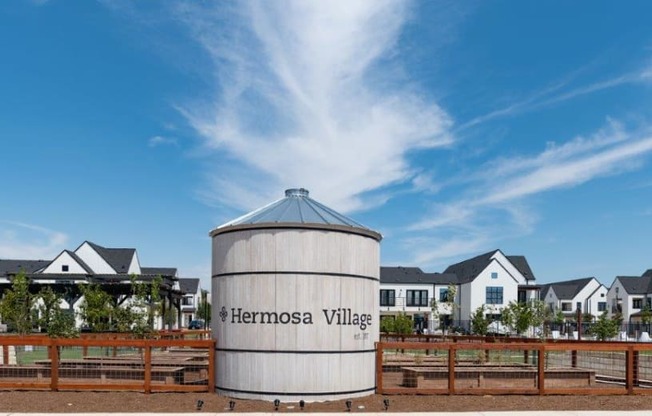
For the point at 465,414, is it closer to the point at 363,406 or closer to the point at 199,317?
the point at 363,406

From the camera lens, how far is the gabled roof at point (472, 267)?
73.1 meters

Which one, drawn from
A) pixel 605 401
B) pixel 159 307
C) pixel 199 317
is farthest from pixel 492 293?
pixel 605 401

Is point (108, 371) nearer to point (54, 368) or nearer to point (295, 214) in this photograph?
point (54, 368)

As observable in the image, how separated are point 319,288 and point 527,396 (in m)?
5.81

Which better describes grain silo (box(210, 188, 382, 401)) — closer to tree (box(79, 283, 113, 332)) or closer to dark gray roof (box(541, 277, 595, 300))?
tree (box(79, 283, 113, 332))

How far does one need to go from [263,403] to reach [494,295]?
6281 cm

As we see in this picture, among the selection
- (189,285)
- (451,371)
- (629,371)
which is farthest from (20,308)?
(189,285)

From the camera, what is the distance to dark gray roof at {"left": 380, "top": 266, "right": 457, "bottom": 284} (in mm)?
74500

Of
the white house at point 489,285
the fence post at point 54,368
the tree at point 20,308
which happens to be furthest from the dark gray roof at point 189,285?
the fence post at point 54,368

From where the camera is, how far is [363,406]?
13.6m

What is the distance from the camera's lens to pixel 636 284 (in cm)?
9419

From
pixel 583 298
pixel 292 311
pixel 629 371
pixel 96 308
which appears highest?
pixel 292 311

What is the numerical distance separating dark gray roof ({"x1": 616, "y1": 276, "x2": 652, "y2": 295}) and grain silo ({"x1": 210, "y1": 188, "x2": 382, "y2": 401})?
90.8 metres

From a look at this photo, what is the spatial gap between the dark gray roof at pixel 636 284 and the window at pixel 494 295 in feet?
108
